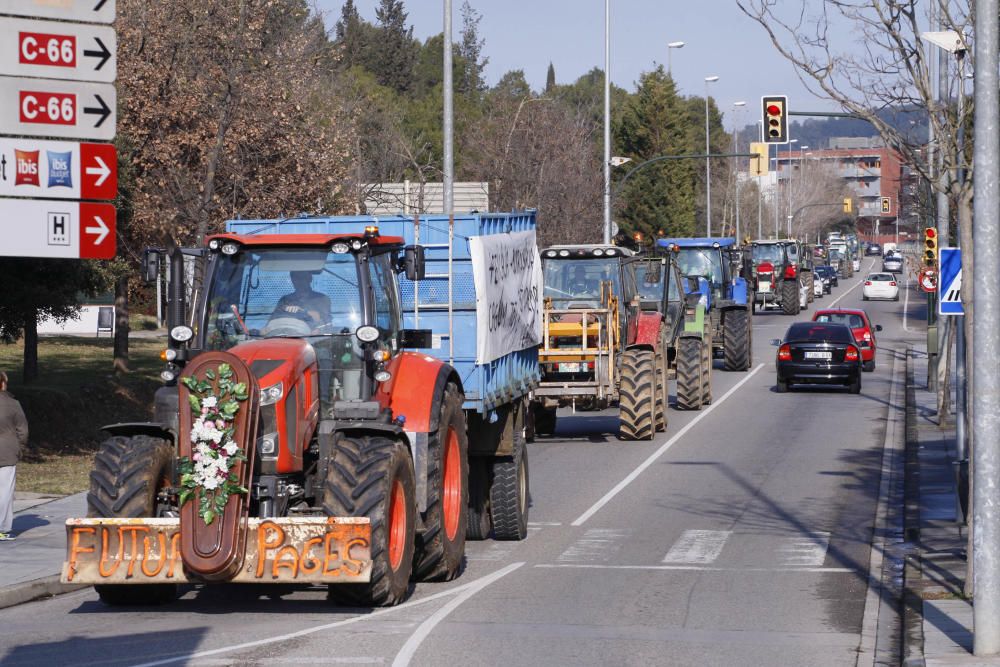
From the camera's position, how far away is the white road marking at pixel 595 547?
15305 millimetres

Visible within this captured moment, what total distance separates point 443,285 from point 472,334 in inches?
23.4

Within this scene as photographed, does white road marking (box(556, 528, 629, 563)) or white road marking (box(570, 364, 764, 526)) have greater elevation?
white road marking (box(570, 364, 764, 526))

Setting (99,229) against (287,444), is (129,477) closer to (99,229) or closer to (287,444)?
(287,444)

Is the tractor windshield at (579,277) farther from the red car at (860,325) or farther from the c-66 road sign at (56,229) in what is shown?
the red car at (860,325)

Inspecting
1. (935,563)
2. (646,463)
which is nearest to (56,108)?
(935,563)

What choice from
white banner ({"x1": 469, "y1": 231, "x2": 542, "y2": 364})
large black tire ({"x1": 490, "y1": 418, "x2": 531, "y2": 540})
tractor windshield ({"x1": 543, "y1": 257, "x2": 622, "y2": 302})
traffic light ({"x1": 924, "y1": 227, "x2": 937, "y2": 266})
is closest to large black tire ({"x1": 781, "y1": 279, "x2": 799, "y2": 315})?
traffic light ({"x1": 924, "y1": 227, "x2": 937, "y2": 266})

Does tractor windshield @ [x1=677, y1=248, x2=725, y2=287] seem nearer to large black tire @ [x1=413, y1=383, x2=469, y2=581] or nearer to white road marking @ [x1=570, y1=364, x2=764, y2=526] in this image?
white road marking @ [x1=570, y1=364, x2=764, y2=526]

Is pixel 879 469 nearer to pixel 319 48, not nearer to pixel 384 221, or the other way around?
pixel 384 221

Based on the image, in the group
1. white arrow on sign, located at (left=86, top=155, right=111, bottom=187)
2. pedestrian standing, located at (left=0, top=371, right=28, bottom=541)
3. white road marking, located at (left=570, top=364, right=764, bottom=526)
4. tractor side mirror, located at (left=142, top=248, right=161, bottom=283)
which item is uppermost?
white arrow on sign, located at (left=86, top=155, right=111, bottom=187)

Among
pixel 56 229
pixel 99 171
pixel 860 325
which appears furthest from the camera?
pixel 860 325

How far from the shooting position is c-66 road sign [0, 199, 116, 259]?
13.4 meters

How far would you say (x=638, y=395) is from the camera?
25.3 metres

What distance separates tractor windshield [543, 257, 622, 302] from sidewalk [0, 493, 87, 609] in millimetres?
9199

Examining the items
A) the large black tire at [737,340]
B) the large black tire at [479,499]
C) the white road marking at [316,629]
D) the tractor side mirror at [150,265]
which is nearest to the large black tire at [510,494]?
the large black tire at [479,499]
